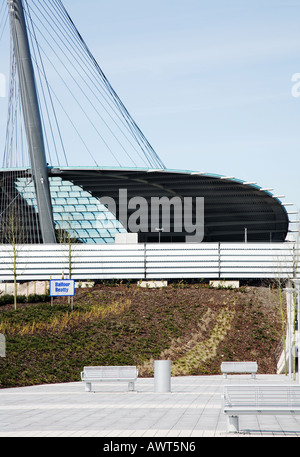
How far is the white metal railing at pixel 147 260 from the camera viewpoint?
43.4 m

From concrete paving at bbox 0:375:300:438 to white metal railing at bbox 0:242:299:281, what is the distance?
24.4 m

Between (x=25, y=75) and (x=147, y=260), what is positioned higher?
(x=25, y=75)

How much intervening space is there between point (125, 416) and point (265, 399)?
2.87 m

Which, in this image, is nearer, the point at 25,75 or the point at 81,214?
the point at 25,75

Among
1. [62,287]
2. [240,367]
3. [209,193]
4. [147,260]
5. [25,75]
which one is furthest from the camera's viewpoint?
[209,193]

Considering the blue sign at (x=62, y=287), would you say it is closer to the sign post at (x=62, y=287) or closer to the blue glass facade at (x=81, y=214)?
the sign post at (x=62, y=287)

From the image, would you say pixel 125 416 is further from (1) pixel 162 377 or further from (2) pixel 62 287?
(2) pixel 62 287

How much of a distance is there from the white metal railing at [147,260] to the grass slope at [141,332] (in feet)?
10.4

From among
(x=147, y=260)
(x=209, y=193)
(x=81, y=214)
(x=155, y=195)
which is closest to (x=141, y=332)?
(x=147, y=260)

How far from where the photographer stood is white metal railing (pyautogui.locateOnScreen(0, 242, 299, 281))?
4344 cm

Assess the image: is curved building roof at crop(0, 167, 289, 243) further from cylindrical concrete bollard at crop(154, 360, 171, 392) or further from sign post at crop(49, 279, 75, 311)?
cylindrical concrete bollard at crop(154, 360, 171, 392)

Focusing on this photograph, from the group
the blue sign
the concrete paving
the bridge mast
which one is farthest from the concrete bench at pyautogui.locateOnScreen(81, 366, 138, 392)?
the bridge mast

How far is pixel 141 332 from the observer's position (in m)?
32.2

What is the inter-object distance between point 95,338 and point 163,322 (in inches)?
188
